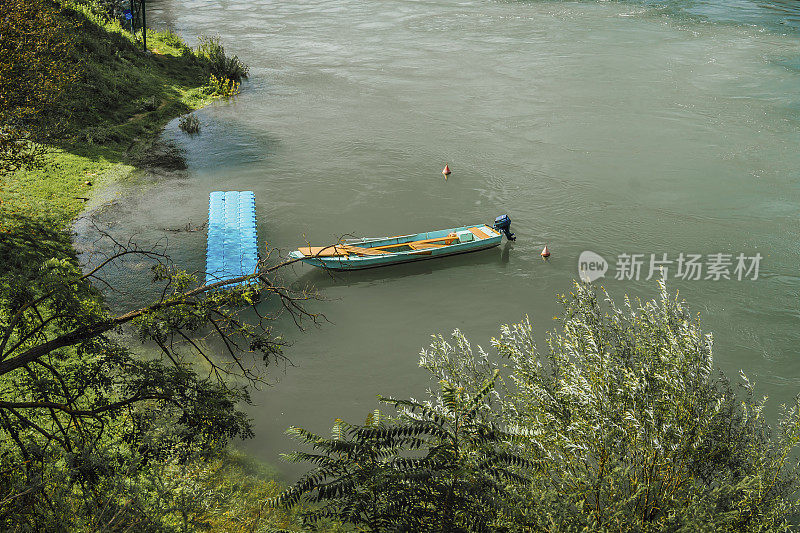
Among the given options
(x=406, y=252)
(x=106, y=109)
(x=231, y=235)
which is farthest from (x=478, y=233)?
(x=106, y=109)

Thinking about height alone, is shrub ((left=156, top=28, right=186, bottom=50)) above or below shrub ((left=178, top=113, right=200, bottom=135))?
above

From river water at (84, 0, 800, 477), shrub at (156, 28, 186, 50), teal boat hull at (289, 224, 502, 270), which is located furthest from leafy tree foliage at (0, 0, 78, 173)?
shrub at (156, 28, 186, 50)

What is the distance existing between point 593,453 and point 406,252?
39.4ft

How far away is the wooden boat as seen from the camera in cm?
2027

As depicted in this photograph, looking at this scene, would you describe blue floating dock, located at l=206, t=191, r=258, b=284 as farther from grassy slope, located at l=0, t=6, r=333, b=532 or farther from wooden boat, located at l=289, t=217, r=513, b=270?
grassy slope, located at l=0, t=6, r=333, b=532

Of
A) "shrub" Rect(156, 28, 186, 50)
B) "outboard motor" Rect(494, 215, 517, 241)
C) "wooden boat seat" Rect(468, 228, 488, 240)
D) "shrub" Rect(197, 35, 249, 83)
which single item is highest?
"shrub" Rect(156, 28, 186, 50)

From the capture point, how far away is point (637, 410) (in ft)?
30.5

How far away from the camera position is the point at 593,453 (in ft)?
30.3

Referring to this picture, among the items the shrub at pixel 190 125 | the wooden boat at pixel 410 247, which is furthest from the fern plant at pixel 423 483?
the shrub at pixel 190 125

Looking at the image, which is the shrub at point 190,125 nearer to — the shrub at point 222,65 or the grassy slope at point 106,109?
the grassy slope at point 106,109

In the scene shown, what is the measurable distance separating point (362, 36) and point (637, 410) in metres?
38.6

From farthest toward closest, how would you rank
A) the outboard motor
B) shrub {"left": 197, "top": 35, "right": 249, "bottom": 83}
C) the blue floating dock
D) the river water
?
shrub {"left": 197, "top": 35, "right": 249, "bottom": 83} < the outboard motor < the blue floating dock < the river water

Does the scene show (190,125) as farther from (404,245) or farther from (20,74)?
(404,245)

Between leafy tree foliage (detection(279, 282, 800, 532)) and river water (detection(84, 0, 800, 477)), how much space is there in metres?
6.27
